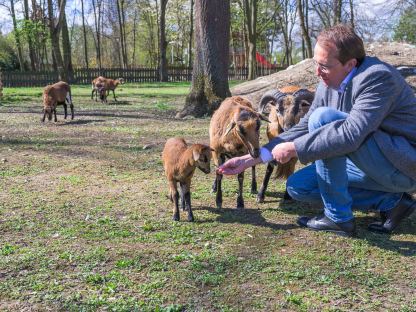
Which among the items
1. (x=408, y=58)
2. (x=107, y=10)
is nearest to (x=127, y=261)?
(x=408, y=58)

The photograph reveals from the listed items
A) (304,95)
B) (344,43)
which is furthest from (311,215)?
(344,43)

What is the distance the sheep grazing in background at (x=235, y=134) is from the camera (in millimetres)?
4691

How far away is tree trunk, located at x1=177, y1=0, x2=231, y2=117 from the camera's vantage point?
12.1 metres

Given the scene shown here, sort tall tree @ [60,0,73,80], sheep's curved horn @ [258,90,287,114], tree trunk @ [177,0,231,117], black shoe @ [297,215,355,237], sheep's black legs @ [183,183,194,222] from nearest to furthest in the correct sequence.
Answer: black shoe @ [297,215,355,237] → sheep's black legs @ [183,183,194,222] → sheep's curved horn @ [258,90,287,114] → tree trunk @ [177,0,231,117] → tall tree @ [60,0,73,80]

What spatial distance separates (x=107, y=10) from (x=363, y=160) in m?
52.6

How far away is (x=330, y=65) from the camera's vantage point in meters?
3.72

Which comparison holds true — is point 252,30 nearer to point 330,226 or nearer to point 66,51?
point 66,51

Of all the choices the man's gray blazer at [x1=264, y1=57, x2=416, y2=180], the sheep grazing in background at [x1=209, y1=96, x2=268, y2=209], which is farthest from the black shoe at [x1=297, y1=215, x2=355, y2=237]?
the sheep grazing in background at [x1=209, y1=96, x2=268, y2=209]

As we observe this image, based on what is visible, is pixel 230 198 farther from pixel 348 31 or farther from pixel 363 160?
pixel 348 31

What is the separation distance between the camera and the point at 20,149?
27.8 feet

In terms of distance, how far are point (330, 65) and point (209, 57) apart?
8.72 m

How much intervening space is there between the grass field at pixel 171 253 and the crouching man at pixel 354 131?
0.47 m

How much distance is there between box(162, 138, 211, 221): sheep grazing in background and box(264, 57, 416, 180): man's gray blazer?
991mm

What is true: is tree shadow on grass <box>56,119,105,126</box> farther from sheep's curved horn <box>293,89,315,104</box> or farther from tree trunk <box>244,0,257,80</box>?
tree trunk <box>244,0,257,80</box>
